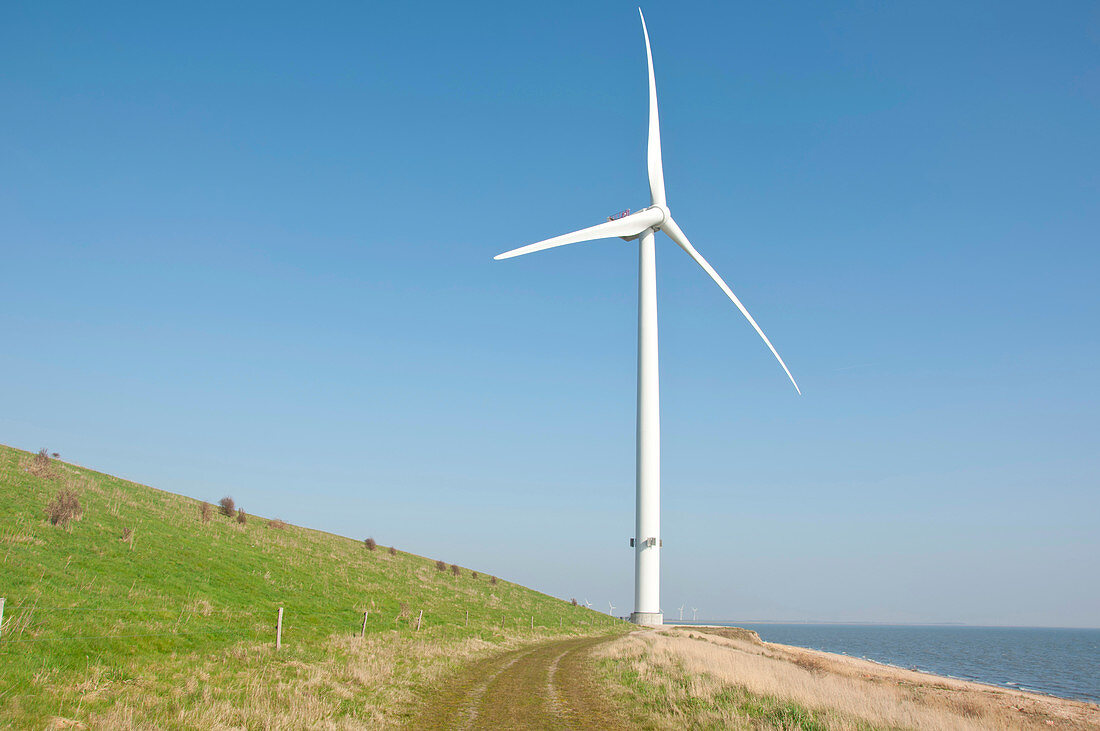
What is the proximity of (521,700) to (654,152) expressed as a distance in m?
57.4

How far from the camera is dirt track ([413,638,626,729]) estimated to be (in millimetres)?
16922

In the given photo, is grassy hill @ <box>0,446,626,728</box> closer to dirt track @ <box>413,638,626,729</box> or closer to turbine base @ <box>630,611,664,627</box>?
dirt track @ <box>413,638,626,729</box>

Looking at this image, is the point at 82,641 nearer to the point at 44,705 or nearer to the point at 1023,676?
the point at 44,705

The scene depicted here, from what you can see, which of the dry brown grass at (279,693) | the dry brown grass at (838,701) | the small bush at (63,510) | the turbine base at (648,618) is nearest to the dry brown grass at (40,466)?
the small bush at (63,510)

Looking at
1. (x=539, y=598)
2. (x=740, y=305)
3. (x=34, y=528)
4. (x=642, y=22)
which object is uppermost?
(x=642, y=22)

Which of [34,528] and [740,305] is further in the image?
[740,305]

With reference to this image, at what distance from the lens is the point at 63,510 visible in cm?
3247

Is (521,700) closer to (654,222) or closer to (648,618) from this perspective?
(648,618)

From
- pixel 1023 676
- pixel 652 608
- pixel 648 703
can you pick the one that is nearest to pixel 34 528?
pixel 648 703

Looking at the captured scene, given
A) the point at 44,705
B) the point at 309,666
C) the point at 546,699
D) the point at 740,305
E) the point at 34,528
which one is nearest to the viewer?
the point at 44,705

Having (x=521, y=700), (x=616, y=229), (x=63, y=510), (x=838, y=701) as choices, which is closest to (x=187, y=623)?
(x=63, y=510)

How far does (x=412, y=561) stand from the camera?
75062 millimetres

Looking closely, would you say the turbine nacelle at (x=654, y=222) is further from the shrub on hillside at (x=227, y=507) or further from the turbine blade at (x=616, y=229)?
the shrub on hillside at (x=227, y=507)

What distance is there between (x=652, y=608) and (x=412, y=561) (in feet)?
101
